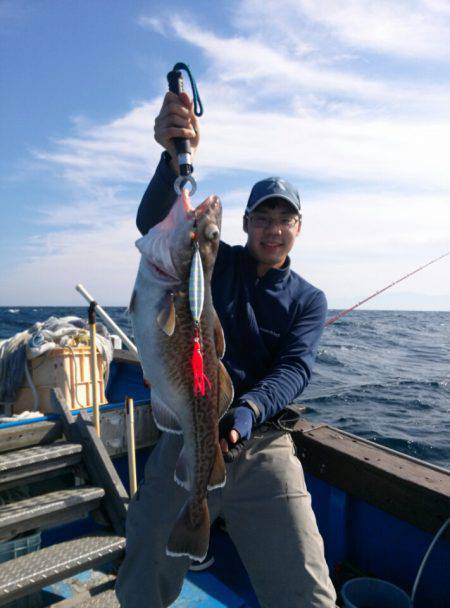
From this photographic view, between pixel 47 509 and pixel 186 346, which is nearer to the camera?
pixel 186 346

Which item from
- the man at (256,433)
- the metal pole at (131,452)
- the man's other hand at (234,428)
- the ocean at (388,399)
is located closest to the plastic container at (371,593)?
the man at (256,433)

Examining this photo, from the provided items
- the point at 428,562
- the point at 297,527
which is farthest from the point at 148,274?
the point at 428,562

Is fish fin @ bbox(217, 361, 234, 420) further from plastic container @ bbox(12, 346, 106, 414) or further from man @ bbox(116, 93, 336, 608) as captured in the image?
plastic container @ bbox(12, 346, 106, 414)

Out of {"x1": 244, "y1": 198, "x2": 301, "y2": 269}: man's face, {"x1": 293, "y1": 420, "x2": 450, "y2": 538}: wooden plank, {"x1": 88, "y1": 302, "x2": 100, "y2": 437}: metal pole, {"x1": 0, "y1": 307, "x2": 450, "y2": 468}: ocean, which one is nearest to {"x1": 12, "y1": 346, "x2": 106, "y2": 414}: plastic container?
{"x1": 0, "y1": 307, "x2": 450, "y2": 468}: ocean

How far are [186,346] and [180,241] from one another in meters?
0.56

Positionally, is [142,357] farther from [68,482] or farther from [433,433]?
[433,433]

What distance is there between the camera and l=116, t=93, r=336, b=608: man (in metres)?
2.75

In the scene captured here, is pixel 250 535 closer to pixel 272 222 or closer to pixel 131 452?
pixel 131 452

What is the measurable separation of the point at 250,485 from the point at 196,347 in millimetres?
1184

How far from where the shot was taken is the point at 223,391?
105 inches

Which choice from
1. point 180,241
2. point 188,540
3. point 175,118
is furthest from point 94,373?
point 175,118

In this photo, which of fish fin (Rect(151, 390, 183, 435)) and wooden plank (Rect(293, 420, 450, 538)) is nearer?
fish fin (Rect(151, 390, 183, 435))

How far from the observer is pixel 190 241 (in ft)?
8.30

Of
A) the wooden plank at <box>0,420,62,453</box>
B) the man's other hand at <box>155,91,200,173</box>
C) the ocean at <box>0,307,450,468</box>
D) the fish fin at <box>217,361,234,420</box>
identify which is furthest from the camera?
the ocean at <box>0,307,450,468</box>
